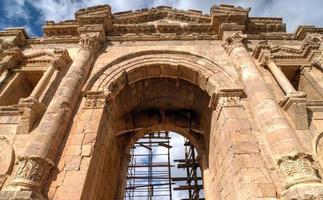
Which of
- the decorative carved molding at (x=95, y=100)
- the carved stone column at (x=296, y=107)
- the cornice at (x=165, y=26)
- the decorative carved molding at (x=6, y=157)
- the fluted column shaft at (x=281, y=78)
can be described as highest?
the cornice at (x=165, y=26)

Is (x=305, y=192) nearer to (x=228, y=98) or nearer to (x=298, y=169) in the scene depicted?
(x=298, y=169)

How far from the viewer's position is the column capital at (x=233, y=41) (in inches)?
372

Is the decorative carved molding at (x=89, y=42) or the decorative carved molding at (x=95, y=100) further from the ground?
the decorative carved molding at (x=89, y=42)

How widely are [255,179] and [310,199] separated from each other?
1131mm

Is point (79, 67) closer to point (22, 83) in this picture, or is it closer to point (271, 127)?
point (22, 83)

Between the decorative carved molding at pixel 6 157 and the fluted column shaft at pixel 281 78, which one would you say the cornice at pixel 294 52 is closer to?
the fluted column shaft at pixel 281 78

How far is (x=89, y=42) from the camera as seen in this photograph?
9516 mm

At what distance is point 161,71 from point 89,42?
2.91 meters

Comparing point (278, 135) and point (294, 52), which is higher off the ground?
point (294, 52)

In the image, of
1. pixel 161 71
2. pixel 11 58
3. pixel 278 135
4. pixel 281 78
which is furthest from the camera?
pixel 161 71

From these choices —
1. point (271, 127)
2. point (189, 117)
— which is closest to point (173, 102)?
point (189, 117)

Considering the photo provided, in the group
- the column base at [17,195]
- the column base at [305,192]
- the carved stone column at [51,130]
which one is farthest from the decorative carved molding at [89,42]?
the column base at [305,192]

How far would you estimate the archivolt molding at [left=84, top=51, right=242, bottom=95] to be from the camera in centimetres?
848

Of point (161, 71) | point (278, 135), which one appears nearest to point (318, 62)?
point (278, 135)
